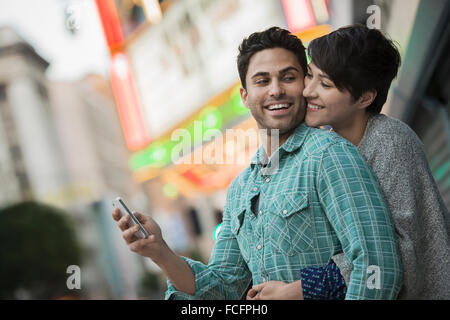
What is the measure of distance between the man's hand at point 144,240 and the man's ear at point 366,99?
0.62 m

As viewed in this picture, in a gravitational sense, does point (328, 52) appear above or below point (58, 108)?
below

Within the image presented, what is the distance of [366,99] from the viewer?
128 centimetres

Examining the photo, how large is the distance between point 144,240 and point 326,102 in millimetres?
581

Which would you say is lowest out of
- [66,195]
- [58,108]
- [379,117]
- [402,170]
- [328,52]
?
[66,195]

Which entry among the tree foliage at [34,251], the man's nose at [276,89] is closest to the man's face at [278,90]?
the man's nose at [276,89]

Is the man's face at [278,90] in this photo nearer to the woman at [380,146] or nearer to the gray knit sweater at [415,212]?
the woman at [380,146]

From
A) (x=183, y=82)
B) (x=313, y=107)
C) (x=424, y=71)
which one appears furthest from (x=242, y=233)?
(x=183, y=82)

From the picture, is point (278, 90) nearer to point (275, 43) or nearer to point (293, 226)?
point (275, 43)

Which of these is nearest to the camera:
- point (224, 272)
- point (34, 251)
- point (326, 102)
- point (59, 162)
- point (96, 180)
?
point (326, 102)

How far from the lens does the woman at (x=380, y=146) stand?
3.66 feet
